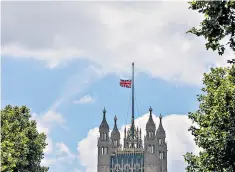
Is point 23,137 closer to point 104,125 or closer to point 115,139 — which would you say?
point 115,139

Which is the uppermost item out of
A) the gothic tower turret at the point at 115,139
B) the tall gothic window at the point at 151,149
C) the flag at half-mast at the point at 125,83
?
the flag at half-mast at the point at 125,83

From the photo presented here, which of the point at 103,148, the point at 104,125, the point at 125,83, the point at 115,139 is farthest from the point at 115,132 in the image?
the point at 125,83

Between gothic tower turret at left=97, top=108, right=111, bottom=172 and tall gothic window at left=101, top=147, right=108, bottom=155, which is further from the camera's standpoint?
tall gothic window at left=101, top=147, right=108, bottom=155

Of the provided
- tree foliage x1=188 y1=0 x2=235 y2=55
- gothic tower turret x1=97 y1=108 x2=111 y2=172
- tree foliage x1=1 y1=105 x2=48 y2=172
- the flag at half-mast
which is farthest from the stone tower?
tree foliage x1=188 y1=0 x2=235 y2=55

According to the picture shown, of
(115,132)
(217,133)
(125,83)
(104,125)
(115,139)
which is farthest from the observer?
(115,132)

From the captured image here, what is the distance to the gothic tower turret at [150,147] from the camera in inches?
6319

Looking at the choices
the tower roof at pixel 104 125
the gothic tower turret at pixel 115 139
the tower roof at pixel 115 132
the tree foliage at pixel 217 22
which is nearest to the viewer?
the tree foliage at pixel 217 22

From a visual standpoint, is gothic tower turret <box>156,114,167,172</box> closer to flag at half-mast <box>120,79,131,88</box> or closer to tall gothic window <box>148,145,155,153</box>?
tall gothic window <box>148,145,155,153</box>

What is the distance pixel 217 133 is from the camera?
41250 millimetres

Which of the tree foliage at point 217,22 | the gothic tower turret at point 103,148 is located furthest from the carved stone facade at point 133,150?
the tree foliage at point 217,22

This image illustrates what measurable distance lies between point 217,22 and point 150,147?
141 meters

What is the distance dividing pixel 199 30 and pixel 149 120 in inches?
5561

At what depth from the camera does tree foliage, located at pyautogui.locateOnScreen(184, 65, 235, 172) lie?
4091 centimetres

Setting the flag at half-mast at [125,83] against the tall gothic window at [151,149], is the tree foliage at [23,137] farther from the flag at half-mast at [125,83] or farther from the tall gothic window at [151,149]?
the tall gothic window at [151,149]
